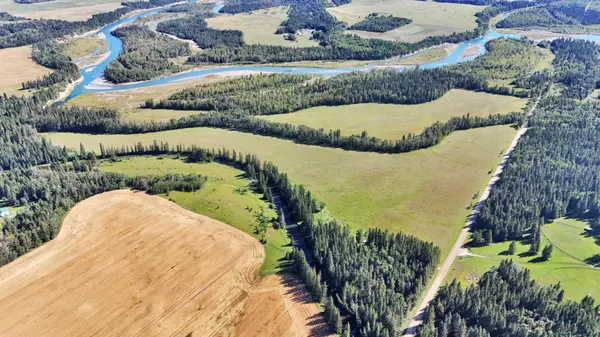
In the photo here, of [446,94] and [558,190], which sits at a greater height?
[446,94]

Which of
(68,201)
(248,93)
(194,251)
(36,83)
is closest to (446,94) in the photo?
(248,93)

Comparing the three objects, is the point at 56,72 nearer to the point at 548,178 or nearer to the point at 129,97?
the point at 129,97

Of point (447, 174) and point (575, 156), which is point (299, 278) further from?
point (575, 156)

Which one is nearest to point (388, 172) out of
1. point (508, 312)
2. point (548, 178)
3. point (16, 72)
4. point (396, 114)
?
point (548, 178)

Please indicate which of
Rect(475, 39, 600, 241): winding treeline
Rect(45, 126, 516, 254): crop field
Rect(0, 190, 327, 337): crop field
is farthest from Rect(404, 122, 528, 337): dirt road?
Rect(0, 190, 327, 337): crop field

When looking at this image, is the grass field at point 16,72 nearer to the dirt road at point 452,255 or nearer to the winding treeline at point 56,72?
the winding treeline at point 56,72

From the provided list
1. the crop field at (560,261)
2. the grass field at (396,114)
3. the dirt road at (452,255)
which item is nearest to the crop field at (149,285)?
the dirt road at (452,255)
